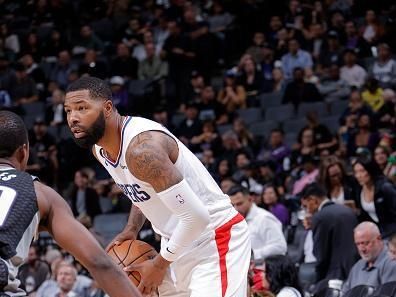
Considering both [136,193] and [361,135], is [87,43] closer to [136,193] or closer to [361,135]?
[361,135]

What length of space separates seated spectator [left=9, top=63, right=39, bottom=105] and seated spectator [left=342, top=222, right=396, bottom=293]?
964 cm

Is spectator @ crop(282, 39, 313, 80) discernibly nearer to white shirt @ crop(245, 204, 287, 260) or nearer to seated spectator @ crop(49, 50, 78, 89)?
seated spectator @ crop(49, 50, 78, 89)

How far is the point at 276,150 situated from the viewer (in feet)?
42.2

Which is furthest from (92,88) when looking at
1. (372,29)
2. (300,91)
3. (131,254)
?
(372,29)

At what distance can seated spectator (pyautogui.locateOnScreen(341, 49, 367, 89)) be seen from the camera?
14250 millimetres

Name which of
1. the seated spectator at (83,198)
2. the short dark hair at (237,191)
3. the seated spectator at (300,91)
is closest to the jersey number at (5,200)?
the short dark hair at (237,191)

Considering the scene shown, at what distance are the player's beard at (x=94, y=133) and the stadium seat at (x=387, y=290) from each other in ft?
9.52

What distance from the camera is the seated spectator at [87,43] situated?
17.6 meters

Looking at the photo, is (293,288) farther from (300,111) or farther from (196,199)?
(300,111)

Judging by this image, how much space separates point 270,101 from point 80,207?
11.3ft

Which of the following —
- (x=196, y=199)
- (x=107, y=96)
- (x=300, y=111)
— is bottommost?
(x=300, y=111)

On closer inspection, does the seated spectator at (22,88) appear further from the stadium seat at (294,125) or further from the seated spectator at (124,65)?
the stadium seat at (294,125)

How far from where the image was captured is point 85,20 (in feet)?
61.6

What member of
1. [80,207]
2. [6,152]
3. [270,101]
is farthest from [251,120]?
[6,152]
